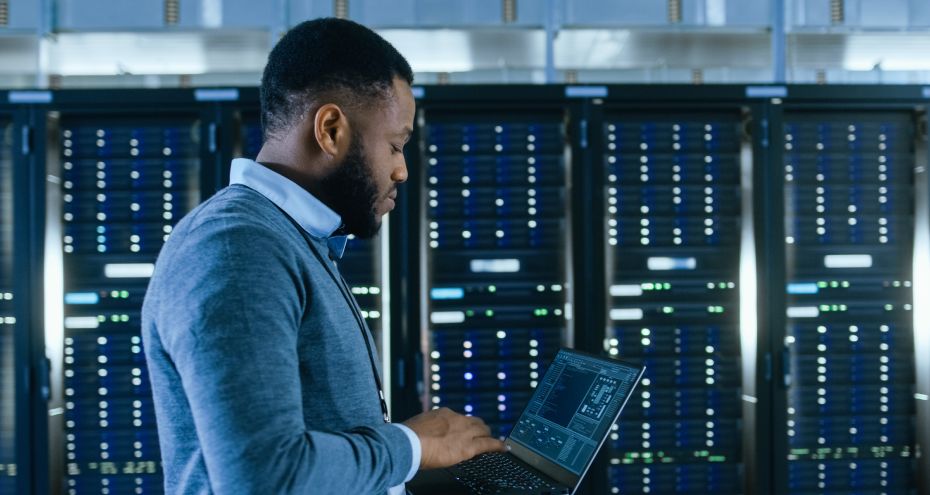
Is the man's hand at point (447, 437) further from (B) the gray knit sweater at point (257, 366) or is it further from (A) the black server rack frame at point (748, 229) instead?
(A) the black server rack frame at point (748, 229)

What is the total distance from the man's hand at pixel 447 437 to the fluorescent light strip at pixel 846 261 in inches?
83.2

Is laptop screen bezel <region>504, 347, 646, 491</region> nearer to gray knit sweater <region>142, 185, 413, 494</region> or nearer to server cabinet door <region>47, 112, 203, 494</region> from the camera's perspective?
gray knit sweater <region>142, 185, 413, 494</region>

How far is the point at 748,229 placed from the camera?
97.3 inches

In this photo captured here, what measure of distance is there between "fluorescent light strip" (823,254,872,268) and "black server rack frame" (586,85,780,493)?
29cm

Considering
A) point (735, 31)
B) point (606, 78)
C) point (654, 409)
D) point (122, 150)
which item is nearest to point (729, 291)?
point (654, 409)

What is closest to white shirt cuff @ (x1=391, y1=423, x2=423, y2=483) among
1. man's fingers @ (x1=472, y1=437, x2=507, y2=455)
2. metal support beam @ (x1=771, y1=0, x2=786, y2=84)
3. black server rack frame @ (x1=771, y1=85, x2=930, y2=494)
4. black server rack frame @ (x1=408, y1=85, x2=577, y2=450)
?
man's fingers @ (x1=472, y1=437, x2=507, y2=455)

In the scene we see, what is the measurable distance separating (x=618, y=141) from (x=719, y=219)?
51 cm

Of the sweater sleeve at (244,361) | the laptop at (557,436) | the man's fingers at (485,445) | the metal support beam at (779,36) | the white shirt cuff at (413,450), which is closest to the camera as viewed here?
the sweater sleeve at (244,361)

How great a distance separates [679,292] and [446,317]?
94 centimetres

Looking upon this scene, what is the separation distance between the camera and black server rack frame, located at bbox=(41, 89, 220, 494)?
7.75 ft

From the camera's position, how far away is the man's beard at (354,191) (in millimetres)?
897

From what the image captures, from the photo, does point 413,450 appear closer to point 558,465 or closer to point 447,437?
point 447,437

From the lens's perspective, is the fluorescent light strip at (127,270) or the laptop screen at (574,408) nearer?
the laptop screen at (574,408)

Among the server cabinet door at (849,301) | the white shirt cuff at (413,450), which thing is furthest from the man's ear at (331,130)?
the server cabinet door at (849,301)
